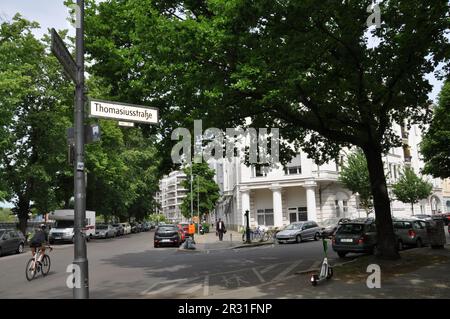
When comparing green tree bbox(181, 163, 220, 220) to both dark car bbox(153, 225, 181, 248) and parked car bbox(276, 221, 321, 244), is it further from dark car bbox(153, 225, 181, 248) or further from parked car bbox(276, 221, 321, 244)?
dark car bbox(153, 225, 181, 248)

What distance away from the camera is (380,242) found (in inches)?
645

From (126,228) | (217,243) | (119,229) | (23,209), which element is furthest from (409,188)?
(23,209)

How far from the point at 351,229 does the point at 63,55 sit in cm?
1568

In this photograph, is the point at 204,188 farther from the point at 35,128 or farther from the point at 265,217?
the point at 35,128

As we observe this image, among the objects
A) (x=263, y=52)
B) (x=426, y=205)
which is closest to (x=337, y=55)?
(x=263, y=52)

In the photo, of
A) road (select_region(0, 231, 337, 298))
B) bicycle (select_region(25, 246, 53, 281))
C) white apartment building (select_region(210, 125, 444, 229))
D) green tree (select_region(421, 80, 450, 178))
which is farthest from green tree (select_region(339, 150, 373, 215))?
bicycle (select_region(25, 246, 53, 281))

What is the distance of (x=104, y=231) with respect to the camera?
48344 mm

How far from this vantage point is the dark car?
30188 millimetres

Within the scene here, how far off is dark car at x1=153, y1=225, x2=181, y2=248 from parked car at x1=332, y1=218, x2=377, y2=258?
42.6 feet

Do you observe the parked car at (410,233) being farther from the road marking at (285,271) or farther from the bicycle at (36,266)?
the bicycle at (36,266)

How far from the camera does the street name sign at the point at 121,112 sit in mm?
7590

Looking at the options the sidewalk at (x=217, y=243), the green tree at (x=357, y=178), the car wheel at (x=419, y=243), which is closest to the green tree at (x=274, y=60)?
the car wheel at (x=419, y=243)
